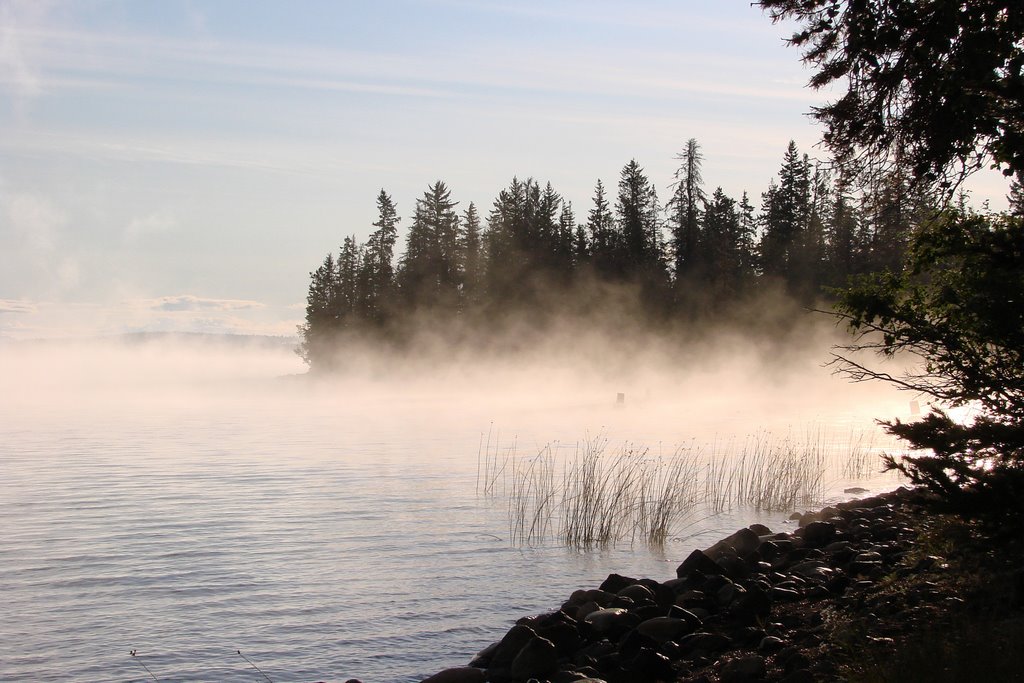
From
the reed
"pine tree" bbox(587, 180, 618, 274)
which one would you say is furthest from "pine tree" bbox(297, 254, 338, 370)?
the reed

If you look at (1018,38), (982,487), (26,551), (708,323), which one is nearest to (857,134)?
(1018,38)

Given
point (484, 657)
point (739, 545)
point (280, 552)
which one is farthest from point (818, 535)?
point (280, 552)

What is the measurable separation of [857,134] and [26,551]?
49.8 ft

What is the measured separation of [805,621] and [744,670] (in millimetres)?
1794

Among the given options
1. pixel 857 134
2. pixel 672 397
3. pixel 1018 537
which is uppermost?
pixel 857 134

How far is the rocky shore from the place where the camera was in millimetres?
6965

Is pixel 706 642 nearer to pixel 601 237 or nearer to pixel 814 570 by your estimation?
pixel 814 570

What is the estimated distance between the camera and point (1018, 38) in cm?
957

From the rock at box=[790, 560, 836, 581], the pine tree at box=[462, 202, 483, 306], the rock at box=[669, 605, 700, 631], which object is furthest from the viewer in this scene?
the pine tree at box=[462, 202, 483, 306]

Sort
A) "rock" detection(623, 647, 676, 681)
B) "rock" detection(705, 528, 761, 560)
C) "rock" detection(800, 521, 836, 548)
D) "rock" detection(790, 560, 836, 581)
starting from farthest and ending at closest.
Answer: "rock" detection(800, 521, 836, 548) → "rock" detection(705, 528, 761, 560) → "rock" detection(790, 560, 836, 581) → "rock" detection(623, 647, 676, 681)

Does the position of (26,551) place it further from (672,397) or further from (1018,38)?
(672,397)

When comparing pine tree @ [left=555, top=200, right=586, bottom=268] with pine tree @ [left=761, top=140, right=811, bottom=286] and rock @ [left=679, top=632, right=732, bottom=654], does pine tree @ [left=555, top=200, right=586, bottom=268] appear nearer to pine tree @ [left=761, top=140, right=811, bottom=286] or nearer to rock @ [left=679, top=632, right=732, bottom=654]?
pine tree @ [left=761, top=140, right=811, bottom=286]

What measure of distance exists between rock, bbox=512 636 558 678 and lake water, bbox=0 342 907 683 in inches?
60.4

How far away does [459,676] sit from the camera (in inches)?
363
